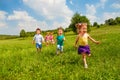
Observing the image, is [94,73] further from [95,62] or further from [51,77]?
[95,62]

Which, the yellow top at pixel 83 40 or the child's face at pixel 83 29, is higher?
the child's face at pixel 83 29

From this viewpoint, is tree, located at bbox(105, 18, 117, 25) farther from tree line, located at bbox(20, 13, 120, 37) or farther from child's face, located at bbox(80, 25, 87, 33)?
child's face, located at bbox(80, 25, 87, 33)

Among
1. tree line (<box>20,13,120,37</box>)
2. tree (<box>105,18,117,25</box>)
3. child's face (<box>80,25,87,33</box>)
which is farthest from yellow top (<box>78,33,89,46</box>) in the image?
tree (<box>105,18,117,25</box>)

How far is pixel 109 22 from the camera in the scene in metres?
121

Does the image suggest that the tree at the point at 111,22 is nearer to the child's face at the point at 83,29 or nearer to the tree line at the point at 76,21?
the tree line at the point at 76,21

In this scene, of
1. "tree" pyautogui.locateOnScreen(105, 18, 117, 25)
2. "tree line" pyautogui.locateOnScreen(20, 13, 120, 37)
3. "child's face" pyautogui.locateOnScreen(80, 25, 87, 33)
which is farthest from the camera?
"tree" pyautogui.locateOnScreen(105, 18, 117, 25)

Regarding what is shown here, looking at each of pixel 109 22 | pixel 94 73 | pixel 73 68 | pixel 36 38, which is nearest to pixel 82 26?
pixel 73 68

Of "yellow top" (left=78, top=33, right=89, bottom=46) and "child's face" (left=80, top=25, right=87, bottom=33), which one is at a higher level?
"child's face" (left=80, top=25, right=87, bottom=33)

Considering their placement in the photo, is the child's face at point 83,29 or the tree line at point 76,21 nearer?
the child's face at point 83,29

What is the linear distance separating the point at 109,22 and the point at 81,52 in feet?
362

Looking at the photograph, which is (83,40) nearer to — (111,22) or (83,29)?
(83,29)

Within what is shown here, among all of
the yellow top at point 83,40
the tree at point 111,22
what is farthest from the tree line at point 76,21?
the yellow top at point 83,40

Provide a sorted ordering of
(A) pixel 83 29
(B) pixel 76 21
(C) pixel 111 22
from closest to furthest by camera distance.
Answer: (A) pixel 83 29 → (B) pixel 76 21 → (C) pixel 111 22

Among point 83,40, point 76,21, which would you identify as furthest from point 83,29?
point 76,21
